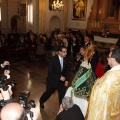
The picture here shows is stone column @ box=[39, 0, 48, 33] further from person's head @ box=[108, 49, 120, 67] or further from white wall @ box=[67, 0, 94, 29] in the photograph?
person's head @ box=[108, 49, 120, 67]

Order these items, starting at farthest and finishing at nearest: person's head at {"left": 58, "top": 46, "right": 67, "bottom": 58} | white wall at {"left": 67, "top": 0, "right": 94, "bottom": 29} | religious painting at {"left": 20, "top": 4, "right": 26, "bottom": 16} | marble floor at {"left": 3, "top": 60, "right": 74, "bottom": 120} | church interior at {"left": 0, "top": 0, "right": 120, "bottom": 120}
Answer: religious painting at {"left": 20, "top": 4, "right": 26, "bottom": 16} → white wall at {"left": 67, "top": 0, "right": 94, "bottom": 29} → church interior at {"left": 0, "top": 0, "right": 120, "bottom": 120} → marble floor at {"left": 3, "top": 60, "right": 74, "bottom": 120} → person's head at {"left": 58, "top": 46, "right": 67, "bottom": 58}

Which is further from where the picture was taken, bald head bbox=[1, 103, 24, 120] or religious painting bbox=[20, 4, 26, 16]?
religious painting bbox=[20, 4, 26, 16]

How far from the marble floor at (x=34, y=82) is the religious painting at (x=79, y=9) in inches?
298

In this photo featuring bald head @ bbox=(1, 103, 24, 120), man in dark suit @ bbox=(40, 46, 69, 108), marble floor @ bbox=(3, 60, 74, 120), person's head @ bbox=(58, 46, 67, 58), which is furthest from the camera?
marble floor @ bbox=(3, 60, 74, 120)

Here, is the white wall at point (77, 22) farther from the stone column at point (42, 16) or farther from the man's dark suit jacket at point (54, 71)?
the man's dark suit jacket at point (54, 71)

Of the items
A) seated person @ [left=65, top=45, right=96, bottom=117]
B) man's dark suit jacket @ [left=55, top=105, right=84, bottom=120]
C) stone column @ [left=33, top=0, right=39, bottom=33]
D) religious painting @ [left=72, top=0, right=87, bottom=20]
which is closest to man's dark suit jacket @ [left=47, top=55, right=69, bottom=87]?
seated person @ [left=65, top=45, right=96, bottom=117]

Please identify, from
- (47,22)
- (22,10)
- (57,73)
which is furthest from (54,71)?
(22,10)

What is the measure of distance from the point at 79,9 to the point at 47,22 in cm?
295

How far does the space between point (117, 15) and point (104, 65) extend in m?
10.9

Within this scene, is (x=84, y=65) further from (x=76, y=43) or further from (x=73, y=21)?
(x=73, y=21)

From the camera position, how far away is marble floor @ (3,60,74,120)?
575 centimetres

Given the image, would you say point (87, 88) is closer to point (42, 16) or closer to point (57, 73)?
point (57, 73)

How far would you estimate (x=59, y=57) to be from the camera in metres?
5.34

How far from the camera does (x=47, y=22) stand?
55.0 ft
